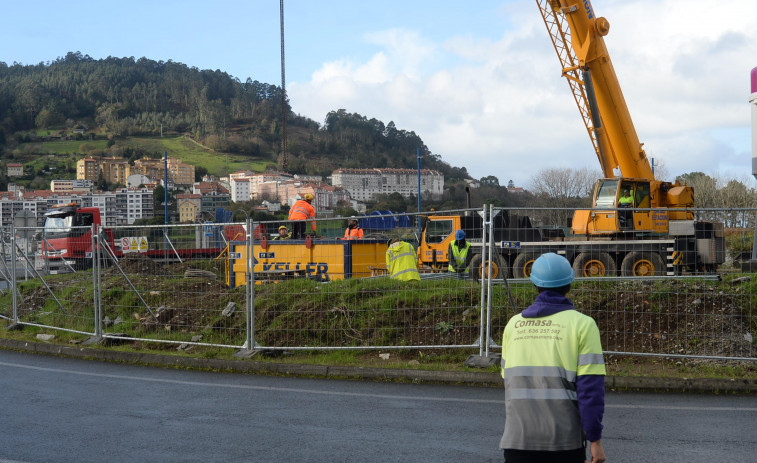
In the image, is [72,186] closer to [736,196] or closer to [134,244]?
[736,196]

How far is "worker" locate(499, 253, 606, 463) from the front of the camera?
131 inches

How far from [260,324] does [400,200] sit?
102 m

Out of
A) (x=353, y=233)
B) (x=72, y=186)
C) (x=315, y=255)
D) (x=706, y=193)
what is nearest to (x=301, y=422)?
(x=315, y=255)

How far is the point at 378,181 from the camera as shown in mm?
142000

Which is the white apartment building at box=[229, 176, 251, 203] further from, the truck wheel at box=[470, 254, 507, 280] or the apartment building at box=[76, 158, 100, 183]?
the truck wheel at box=[470, 254, 507, 280]

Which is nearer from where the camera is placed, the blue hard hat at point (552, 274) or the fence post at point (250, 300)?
the blue hard hat at point (552, 274)

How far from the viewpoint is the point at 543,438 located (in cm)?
334

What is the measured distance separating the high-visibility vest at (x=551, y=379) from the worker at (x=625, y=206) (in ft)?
50.7

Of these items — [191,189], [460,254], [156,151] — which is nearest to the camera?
[460,254]

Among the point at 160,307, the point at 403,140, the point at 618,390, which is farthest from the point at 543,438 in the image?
the point at 403,140

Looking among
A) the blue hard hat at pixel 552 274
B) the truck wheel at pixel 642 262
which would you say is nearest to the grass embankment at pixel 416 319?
the truck wheel at pixel 642 262

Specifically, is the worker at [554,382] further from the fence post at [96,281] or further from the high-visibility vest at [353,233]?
the high-visibility vest at [353,233]

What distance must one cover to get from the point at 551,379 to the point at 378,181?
139 metres

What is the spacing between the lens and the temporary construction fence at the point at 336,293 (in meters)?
9.33
